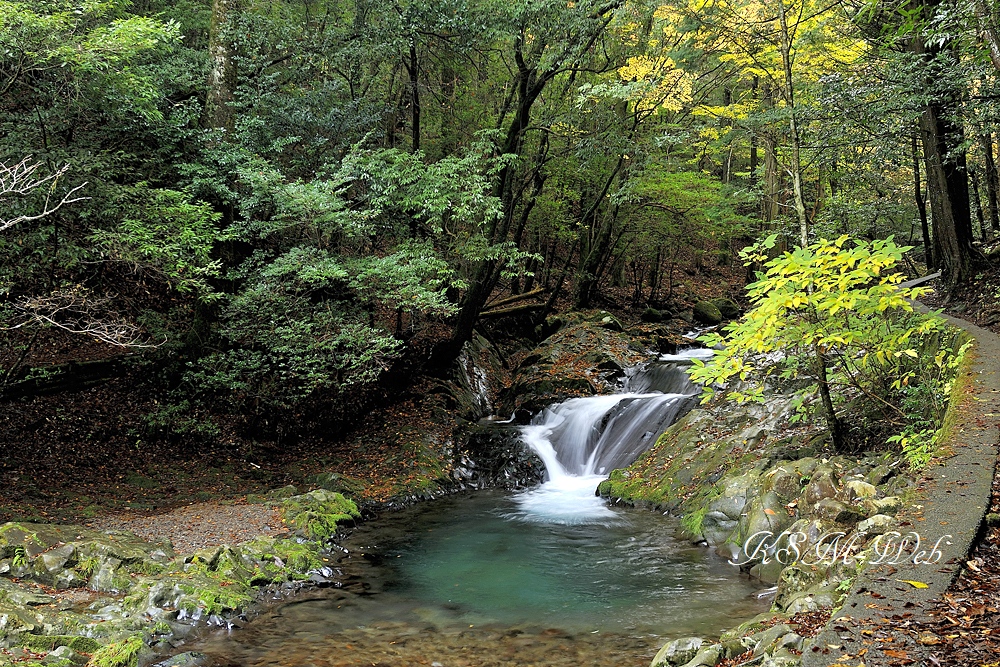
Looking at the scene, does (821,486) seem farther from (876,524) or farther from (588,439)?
(588,439)

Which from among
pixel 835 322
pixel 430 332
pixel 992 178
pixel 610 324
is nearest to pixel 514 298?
pixel 610 324

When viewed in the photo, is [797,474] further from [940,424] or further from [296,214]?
[296,214]

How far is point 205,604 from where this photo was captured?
19.7 feet

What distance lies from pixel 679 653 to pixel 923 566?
1.68 metres

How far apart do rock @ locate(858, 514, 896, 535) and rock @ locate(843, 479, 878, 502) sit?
2.80 ft

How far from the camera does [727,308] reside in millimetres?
23938

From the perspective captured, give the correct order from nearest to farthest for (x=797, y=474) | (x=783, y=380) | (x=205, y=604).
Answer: (x=205, y=604)
(x=797, y=474)
(x=783, y=380)

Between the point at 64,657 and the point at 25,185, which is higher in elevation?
the point at 25,185

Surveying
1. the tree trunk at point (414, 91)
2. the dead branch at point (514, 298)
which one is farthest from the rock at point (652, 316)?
the tree trunk at point (414, 91)

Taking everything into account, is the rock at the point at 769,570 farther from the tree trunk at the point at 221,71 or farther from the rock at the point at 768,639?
the tree trunk at the point at 221,71

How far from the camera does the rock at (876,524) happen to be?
4.79m

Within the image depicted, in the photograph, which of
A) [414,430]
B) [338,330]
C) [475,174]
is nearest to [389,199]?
[475,174]

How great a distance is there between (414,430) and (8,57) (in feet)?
27.7

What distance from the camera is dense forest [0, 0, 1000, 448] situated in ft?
27.9
